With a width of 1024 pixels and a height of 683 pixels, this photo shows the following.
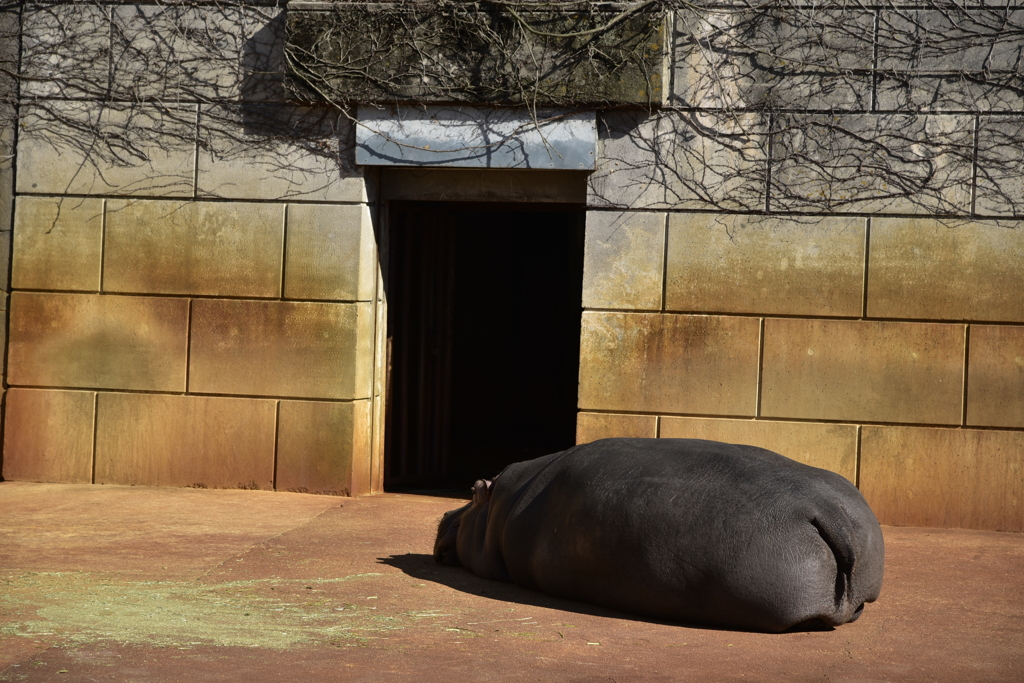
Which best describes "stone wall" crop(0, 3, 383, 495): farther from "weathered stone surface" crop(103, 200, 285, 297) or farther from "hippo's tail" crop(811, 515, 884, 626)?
"hippo's tail" crop(811, 515, 884, 626)

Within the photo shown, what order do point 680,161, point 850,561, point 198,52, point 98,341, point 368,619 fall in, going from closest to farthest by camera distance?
point 850,561 → point 368,619 → point 680,161 → point 198,52 → point 98,341

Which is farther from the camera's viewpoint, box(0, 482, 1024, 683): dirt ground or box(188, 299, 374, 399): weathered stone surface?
box(188, 299, 374, 399): weathered stone surface

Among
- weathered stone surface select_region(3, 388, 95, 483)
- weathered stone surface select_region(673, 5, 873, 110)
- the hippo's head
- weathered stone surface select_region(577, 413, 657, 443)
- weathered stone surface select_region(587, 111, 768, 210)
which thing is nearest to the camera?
the hippo's head

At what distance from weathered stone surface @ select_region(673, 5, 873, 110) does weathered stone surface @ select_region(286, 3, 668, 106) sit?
0.26 meters

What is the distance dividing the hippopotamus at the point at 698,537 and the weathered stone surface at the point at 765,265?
2.63 metres

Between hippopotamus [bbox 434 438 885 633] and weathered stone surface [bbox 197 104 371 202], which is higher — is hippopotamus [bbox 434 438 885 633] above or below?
below

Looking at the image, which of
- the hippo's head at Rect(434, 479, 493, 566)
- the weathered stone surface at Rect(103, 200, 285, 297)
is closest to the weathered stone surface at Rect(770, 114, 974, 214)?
the hippo's head at Rect(434, 479, 493, 566)

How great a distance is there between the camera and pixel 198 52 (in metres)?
7.95

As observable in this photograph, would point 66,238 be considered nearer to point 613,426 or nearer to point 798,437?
point 613,426

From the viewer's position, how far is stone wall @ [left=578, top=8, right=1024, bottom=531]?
733 cm

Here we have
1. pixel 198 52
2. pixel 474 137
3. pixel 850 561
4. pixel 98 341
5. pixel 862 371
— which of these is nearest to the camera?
pixel 850 561

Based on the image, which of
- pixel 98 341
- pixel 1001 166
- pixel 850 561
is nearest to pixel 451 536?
pixel 850 561

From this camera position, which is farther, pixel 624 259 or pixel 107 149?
pixel 107 149

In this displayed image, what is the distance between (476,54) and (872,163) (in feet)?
9.36
